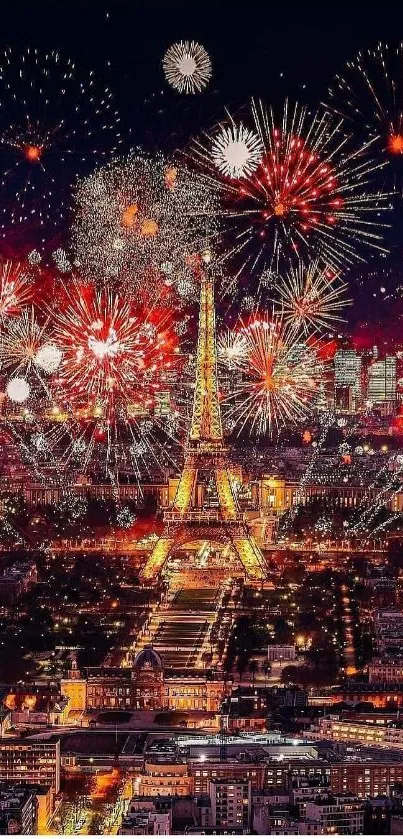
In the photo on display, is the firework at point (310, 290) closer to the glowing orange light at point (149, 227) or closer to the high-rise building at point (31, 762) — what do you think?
the glowing orange light at point (149, 227)

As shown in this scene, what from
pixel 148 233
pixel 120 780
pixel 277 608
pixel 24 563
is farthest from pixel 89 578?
pixel 120 780

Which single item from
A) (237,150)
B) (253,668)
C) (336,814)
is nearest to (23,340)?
(253,668)

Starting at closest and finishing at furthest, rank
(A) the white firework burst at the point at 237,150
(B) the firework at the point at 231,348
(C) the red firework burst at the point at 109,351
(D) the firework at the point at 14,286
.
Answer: (A) the white firework burst at the point at 237,150 < (D) the firework at the point at 14,286 < (C) the red firework burst at the point at 109,351 < (B) the firework at the point at 231,348

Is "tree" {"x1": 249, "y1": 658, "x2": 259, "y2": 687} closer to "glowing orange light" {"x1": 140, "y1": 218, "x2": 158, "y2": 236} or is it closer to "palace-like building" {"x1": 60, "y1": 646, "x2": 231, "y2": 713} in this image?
"palace-like building" {"x1": 60, "y1": 646, "x2": 231, "y2": 713}

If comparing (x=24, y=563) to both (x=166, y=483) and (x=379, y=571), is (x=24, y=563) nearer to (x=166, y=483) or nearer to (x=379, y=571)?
(x=379, y=571)

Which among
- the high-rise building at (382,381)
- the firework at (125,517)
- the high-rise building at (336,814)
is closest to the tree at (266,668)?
the high-rise building at (336,814)

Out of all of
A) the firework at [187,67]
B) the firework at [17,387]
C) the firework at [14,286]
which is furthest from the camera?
the firework at [17,387]
